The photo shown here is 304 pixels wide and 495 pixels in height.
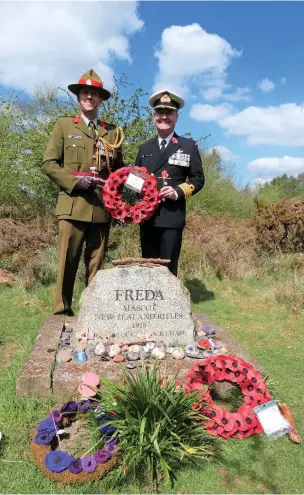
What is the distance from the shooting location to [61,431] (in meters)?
2.56

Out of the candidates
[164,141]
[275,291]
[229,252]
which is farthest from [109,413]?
[229,252]

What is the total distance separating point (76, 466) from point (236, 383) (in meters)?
1.30

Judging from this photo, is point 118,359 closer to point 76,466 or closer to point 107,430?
point 107,430

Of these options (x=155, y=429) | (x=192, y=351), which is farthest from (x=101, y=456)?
(x=192, y=351)

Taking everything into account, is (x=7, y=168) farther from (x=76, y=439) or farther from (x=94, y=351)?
(x=76, y=439)

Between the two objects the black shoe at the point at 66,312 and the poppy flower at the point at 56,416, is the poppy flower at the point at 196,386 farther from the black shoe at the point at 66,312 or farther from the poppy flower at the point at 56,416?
the black shoe at the point at 66,312

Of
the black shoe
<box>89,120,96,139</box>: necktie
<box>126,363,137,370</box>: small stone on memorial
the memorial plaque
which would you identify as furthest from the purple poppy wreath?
<box>89,120,96,139</box>: necktie

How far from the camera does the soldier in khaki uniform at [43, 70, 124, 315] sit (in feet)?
13.4

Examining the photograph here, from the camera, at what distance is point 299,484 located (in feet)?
7.85

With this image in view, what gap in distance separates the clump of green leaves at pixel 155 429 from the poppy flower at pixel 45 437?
370mm

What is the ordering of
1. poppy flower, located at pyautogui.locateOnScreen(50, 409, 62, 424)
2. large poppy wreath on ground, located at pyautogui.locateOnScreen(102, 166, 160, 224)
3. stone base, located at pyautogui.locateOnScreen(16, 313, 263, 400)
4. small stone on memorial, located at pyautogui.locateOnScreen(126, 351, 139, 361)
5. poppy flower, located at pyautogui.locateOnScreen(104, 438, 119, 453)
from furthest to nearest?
1. large poppy wreath on ground, located at pyautogui.locateOnScreen(102, 166, 160, 224)
2. small stone on memorial, located at pyautogui.locateOnScreen(126, 351, 139, 361)
3. stone base, located at pyautogui.locateOnScreen(16, 313, 263, 400)
4. poppy flower, located at pyautogui.locateOnScreen(50, 409, 62, 424)
5. poppy flower, located at pyautogui.locateOnScreen(104, 438, 119, 453)

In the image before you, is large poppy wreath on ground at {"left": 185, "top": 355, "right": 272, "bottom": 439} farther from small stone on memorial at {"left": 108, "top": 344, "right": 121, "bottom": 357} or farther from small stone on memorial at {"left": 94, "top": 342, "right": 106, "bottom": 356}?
small stone on memorial at {"left": 94, "top": 342, "right": 106, "bottom": 356}

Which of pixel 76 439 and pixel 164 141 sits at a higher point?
pixel 164 141

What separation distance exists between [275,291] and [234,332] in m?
1.61
